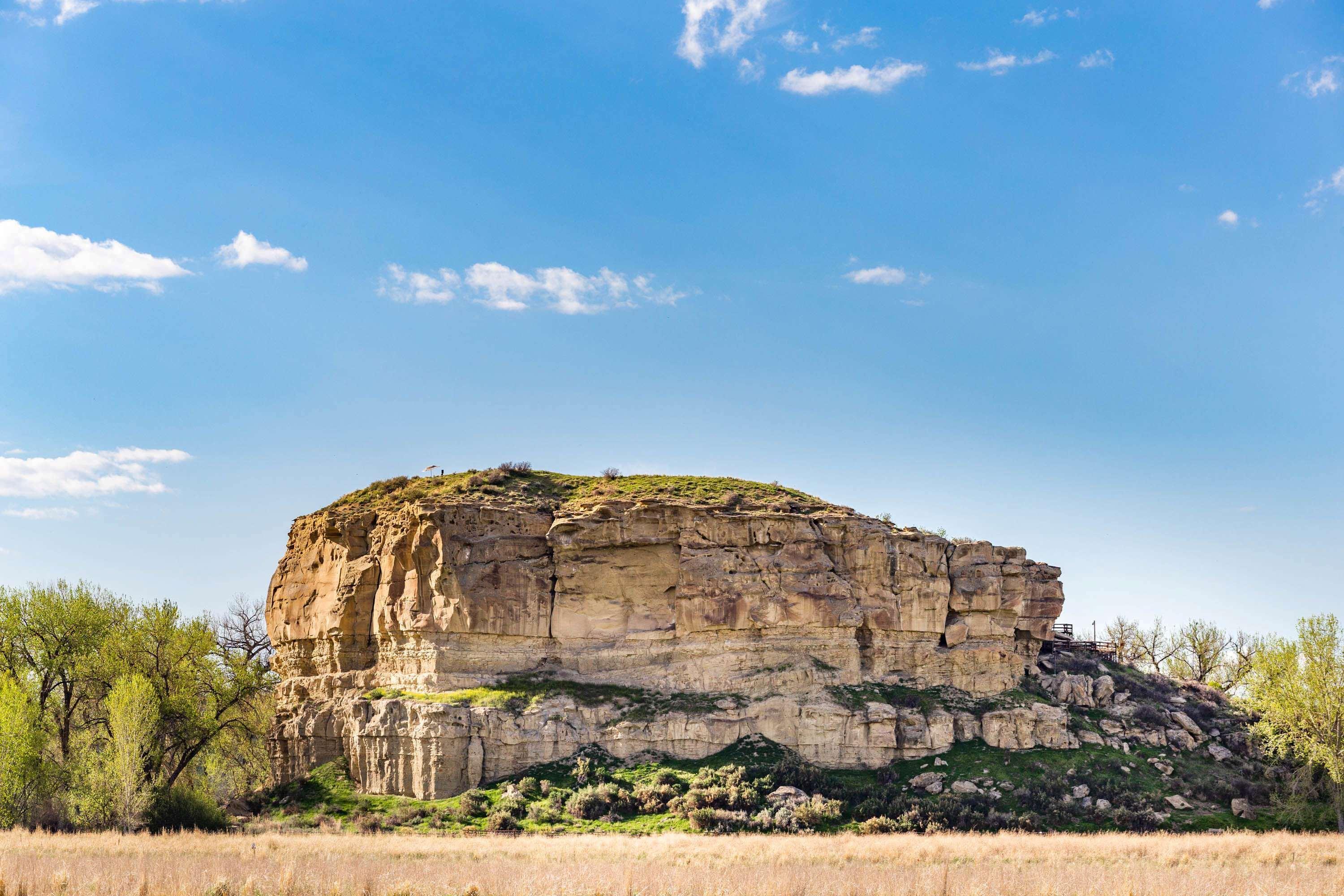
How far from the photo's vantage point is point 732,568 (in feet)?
159

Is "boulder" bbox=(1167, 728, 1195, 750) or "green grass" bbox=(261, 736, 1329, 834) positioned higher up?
"boulder" bbox=(1167, 728, 1195, 750)

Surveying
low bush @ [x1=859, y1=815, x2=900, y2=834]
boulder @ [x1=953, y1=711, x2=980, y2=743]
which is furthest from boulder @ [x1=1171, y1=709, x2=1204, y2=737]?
low bush @ [x1=859, y1=815, x2=900, y2=834]

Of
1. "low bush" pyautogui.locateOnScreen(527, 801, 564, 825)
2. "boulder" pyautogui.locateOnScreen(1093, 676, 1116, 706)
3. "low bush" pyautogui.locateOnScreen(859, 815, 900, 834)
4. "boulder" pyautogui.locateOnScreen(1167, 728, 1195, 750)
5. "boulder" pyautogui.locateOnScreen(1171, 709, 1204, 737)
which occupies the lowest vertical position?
"low bush" pyautogui.locateOnScreen(859, 815, 900, 834)

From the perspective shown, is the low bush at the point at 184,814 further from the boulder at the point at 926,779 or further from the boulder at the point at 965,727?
the boulder at the point at 965,727

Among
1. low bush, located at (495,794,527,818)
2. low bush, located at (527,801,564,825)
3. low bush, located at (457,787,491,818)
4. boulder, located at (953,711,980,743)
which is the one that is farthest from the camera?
boulder, located at (953,711,980,743)

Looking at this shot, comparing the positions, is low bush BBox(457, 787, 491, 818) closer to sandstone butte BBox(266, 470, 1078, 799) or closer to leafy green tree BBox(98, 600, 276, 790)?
sandstone butte BBox(266, 470, 1078, 799)

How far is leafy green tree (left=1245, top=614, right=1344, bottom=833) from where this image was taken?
41.5 meters

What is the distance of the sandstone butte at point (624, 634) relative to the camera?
44.3m

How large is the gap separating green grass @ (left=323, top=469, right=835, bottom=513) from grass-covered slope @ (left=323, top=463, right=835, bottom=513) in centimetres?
4

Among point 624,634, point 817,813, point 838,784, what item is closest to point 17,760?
point 624,634

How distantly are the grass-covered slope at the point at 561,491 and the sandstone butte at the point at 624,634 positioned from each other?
0.92 ft

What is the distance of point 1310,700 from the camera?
42750 millimetres

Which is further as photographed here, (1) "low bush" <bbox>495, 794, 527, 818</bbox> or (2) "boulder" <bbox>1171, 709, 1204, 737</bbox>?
(2) "boulder" <bbox>1171, 709, 1204, 737</bbox>

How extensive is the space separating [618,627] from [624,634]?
17.2 inches
